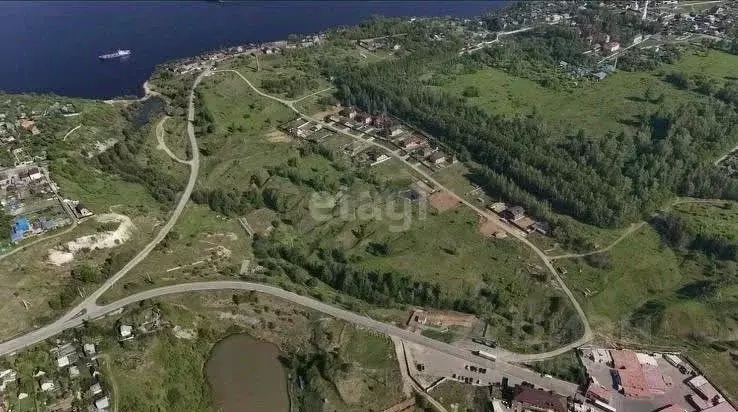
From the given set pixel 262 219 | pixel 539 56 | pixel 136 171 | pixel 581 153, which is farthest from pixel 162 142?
pixel 539 56

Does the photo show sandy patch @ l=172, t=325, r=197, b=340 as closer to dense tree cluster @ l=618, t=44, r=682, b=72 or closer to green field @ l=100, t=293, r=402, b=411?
green field @ l=100, t=293, r=402, b=411

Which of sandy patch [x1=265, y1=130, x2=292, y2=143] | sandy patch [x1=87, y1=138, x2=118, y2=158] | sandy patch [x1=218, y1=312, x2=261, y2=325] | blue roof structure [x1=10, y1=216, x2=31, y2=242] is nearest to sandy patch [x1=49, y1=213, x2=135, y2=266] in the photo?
blue roof structure [x1=10, y1=216, x2=31, y2=242]

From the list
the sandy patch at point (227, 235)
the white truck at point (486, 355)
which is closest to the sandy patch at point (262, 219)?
the sandy patch at point (227, 235)

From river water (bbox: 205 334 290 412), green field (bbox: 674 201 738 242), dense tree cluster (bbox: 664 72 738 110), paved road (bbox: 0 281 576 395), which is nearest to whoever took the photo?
river water (bbox: 205 334 290 412)

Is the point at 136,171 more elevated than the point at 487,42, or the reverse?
the point at 487,42

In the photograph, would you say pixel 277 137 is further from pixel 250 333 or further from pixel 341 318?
pixel 341 318

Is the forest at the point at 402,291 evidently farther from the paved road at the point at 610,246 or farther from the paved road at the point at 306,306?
the paved road at the point at 610,246
